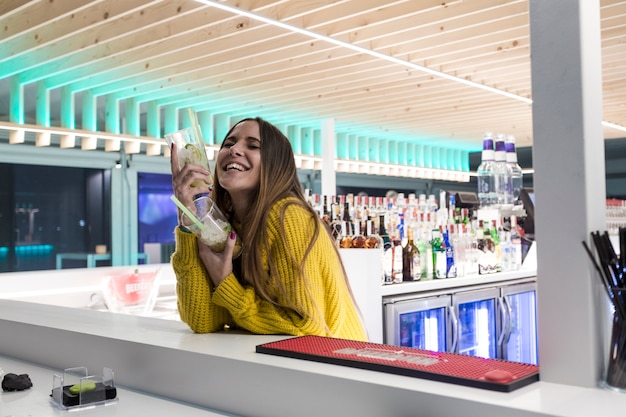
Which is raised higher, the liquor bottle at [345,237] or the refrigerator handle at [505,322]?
the liquor bottle at [345,237]

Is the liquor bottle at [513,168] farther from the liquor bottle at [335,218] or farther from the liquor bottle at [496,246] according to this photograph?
the liquor bottle at [335,218]

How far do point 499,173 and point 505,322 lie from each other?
99 cm

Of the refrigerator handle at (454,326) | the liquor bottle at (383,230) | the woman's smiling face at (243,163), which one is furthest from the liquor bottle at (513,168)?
the woman's smiling face at (243,163)

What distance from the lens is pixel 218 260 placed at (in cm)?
189

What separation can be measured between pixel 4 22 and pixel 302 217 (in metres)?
3.60

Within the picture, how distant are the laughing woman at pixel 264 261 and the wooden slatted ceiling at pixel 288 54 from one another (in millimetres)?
2163

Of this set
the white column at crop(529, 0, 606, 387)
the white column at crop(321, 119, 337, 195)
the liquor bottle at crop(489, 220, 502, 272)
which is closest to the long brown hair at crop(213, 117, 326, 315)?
the white column at crop(529, 0, 606, 387)

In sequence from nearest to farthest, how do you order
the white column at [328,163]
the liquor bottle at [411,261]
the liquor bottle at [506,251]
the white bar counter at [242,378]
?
the white bar counter at [242,378], the liquor bottle at [411,261], the liquor bottle at [506,251], the white column at [328,163]

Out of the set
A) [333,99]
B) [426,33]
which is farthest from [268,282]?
[333,99]

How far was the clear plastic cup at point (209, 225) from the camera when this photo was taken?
1.84 m

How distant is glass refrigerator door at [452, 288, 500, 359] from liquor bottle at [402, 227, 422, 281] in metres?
0.48

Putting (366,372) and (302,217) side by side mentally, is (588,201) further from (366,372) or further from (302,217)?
(302,217)

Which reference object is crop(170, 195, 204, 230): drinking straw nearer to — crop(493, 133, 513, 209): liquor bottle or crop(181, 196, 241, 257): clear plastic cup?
crop(181, 196, 241, 257): clear plastic cup

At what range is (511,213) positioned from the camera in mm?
4332
